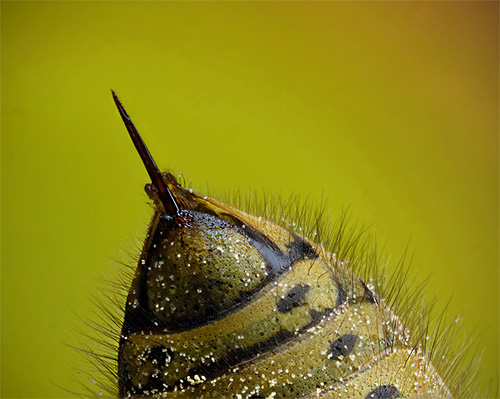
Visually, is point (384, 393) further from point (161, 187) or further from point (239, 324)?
point (161, 187)

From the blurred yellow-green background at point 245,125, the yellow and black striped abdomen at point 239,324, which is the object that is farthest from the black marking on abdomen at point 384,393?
the blurred yellow-green background at point 245,125

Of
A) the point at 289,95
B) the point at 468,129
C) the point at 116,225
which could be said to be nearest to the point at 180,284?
the point at 116,225

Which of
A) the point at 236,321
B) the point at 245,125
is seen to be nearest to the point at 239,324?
the point at 236,321

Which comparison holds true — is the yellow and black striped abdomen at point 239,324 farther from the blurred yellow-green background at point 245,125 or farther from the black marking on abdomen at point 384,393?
the blurred yellow-green background at point 245,125

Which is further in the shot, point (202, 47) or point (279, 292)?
point (202, 47)

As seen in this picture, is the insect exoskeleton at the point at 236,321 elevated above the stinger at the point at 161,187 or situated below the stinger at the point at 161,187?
below

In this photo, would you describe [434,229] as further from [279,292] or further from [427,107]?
[279,292]
